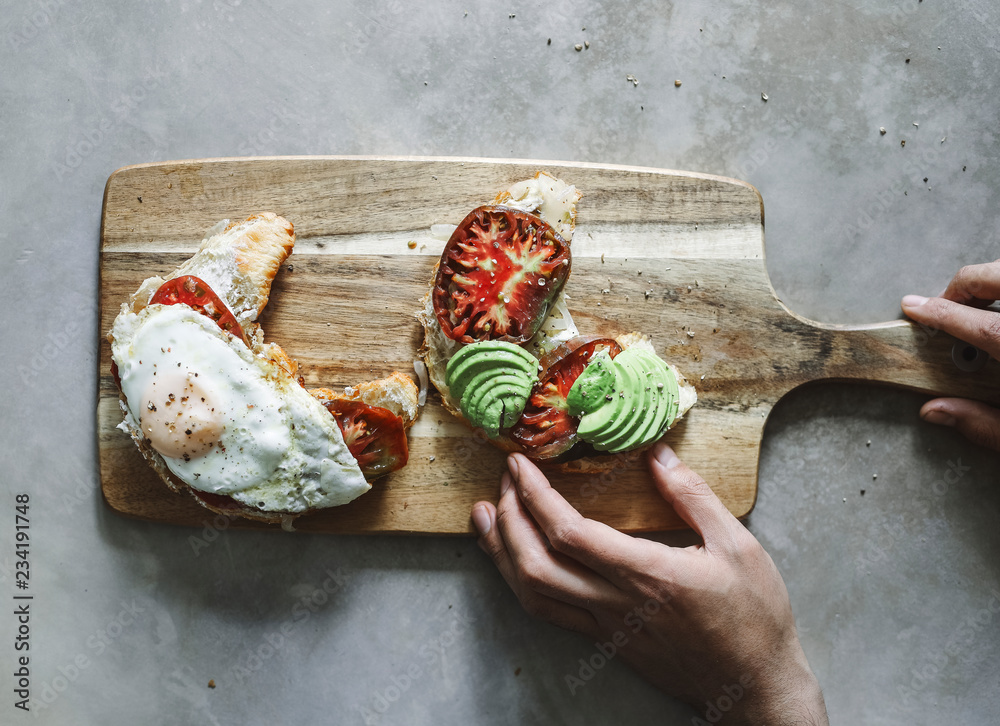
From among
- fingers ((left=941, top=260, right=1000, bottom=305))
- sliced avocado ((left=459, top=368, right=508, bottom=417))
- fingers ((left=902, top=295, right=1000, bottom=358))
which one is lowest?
sliced avocado ((left=459, top=368, right=508, bottom=417))

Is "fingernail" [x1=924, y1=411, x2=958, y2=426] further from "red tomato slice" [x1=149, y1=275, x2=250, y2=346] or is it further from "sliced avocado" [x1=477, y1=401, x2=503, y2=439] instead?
"red tomato slice" [x1=149, y1=275, x2=250, y2=346]

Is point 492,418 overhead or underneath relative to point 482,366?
underneath

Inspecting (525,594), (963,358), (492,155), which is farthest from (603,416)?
(963,358)

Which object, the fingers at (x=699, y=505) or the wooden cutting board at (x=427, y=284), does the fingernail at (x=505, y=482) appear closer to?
the wooden cutting board at (x=427, y=284)

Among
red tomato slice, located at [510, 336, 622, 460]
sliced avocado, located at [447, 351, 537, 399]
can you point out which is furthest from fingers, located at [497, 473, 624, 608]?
sliced avocado, located at [447, 351, 537, 399]

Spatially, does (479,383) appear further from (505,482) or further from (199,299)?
(199,299)

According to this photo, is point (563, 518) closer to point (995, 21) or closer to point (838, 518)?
point (838, 518)

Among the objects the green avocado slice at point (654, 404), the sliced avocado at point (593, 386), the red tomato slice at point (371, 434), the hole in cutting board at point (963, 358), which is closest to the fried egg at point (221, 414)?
the red tomato slice at point (371, 434)

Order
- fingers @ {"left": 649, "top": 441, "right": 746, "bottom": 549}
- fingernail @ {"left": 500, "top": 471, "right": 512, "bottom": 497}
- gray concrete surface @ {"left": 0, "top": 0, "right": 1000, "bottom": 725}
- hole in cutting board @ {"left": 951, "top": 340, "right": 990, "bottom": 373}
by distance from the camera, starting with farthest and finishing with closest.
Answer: gray concrete surface @ {"left": 0, "top": 0, "right": 1000, "bottom": 725}
hole in cutting board @ {"left": 951, "top": 340, "right": 990, "bottom": 373}
fingernail @ {"left": 500, "top": 471, "right": 512, "bottom": 497}
fingers @ {"left": 649, "top": 441, "right": 746, "bottom": 549}
